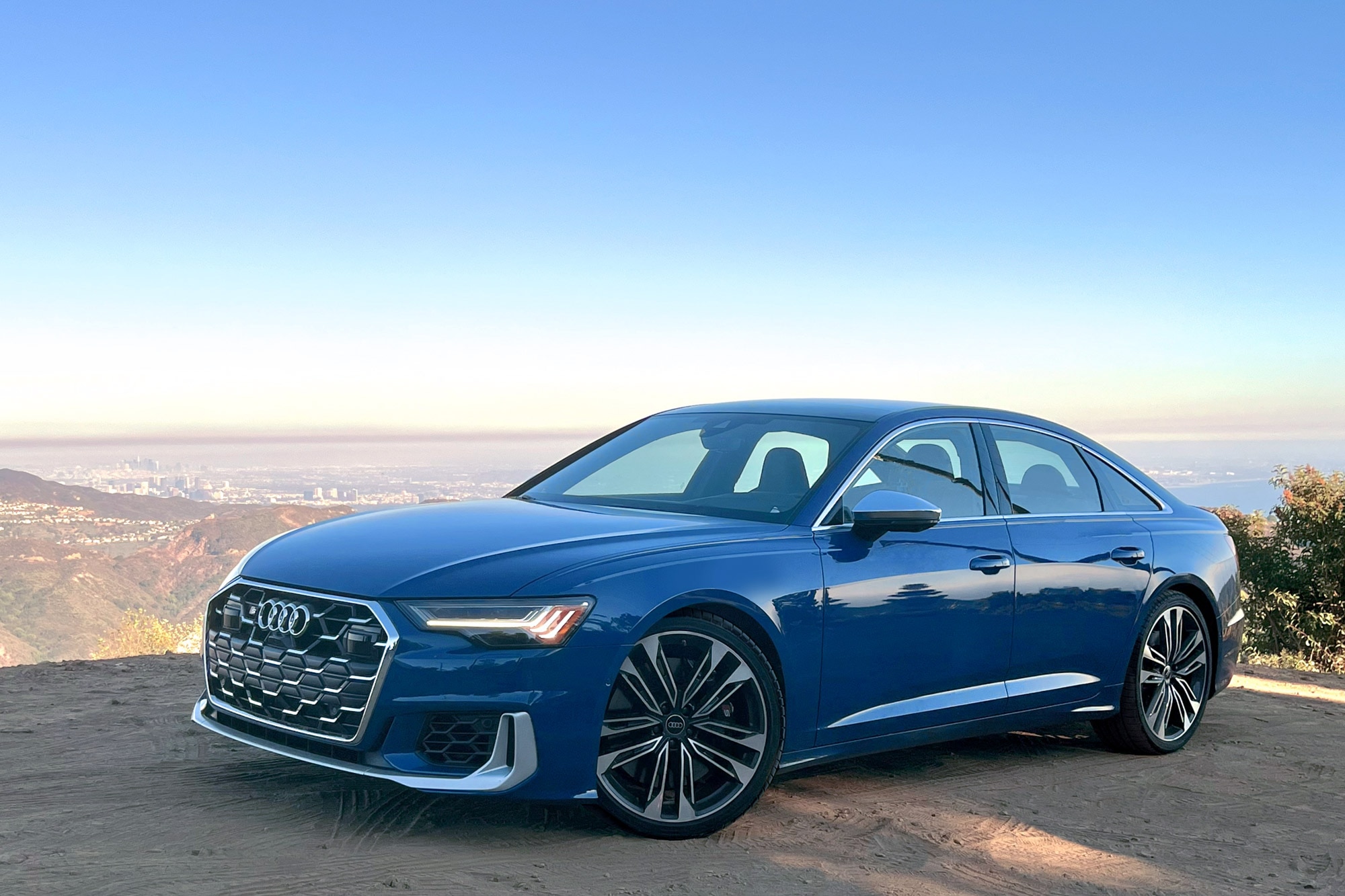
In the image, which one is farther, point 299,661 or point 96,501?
point 96,501

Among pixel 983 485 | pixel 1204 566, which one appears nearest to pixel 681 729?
pixel 983 485

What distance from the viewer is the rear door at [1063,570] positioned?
6.16 meters

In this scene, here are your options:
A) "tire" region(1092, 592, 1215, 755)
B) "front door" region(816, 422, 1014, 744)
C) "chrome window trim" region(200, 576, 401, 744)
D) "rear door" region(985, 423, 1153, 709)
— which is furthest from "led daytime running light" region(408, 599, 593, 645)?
"tire" region(1092, 592, 1215, 755)

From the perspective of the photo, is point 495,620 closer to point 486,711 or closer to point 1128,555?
point 486,711

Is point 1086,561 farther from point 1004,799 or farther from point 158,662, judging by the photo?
point 158,662

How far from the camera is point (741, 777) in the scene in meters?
4.99

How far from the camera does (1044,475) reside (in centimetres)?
669

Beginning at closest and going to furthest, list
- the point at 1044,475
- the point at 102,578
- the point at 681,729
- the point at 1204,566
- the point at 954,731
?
1. the point at 681,729
2. the point at 954,731
3. the point at 1044,475
4. the point at 1204,566
5. the point at 102,578

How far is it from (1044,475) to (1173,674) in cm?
143

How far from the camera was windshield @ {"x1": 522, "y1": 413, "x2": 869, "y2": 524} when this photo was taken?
578 centimetres

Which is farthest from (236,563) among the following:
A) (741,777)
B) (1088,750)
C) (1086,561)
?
(1088,750)

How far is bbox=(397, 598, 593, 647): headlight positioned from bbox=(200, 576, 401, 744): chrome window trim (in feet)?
0.28

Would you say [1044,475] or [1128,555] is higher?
[1044,475]

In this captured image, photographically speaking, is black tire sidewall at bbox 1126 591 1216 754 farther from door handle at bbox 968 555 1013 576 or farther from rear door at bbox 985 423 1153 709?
door handle at bbox 968 555 1013 576
